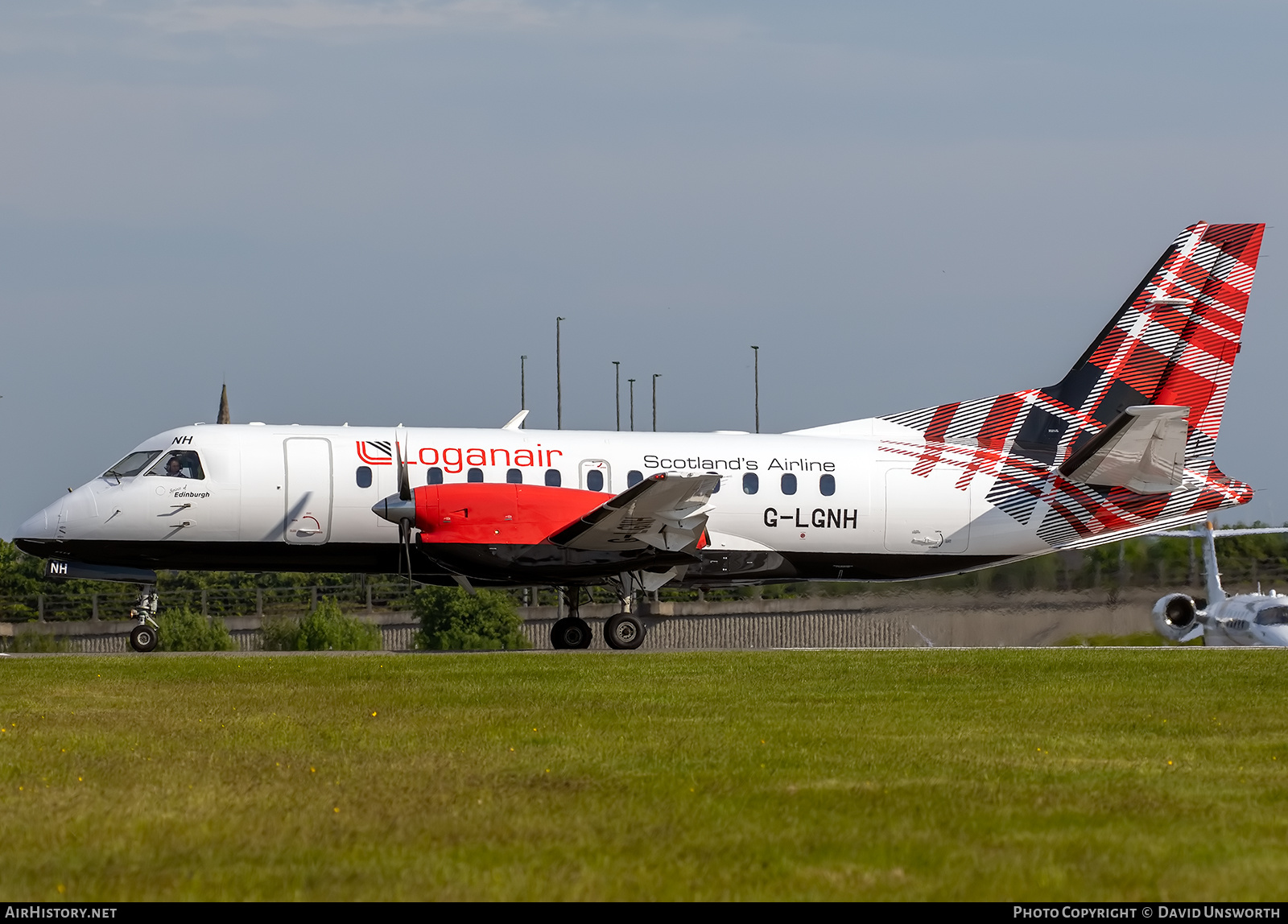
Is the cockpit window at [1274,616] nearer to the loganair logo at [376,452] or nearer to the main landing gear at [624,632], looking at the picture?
the main landing gear at [624,632]

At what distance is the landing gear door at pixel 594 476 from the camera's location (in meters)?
25.8

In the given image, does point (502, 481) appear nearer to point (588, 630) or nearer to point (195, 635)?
point (588, 630)

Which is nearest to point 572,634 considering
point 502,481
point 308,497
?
point 502,481

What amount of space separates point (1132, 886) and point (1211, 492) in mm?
22058

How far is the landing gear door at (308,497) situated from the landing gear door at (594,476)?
4.35 meters

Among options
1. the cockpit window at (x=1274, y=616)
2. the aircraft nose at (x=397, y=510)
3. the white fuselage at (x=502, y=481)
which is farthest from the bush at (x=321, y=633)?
the cockpit window at (x=1274, y=616)

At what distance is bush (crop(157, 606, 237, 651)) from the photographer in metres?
48.7

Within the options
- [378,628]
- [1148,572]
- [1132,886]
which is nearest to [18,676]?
[1132,886]

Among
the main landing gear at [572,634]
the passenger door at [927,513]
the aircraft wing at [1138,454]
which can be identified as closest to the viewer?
the aircraft wing at [1138,454]

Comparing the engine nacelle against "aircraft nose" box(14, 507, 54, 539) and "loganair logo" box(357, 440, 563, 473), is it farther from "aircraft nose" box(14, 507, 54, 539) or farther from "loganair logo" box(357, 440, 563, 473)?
"aircraft nose" box(14, 507, 54, 539)

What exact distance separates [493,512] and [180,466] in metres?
5.48

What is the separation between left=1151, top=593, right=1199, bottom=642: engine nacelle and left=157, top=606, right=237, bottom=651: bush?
30876mm

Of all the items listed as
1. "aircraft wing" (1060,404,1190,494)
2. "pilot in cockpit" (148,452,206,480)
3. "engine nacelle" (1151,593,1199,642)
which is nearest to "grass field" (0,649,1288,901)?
"pilot in cockpit" (148,452,206,480)

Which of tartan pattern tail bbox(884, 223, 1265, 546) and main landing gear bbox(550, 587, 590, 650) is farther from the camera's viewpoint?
tartan pattern tail bbox(884, 223, 1265, 546)
